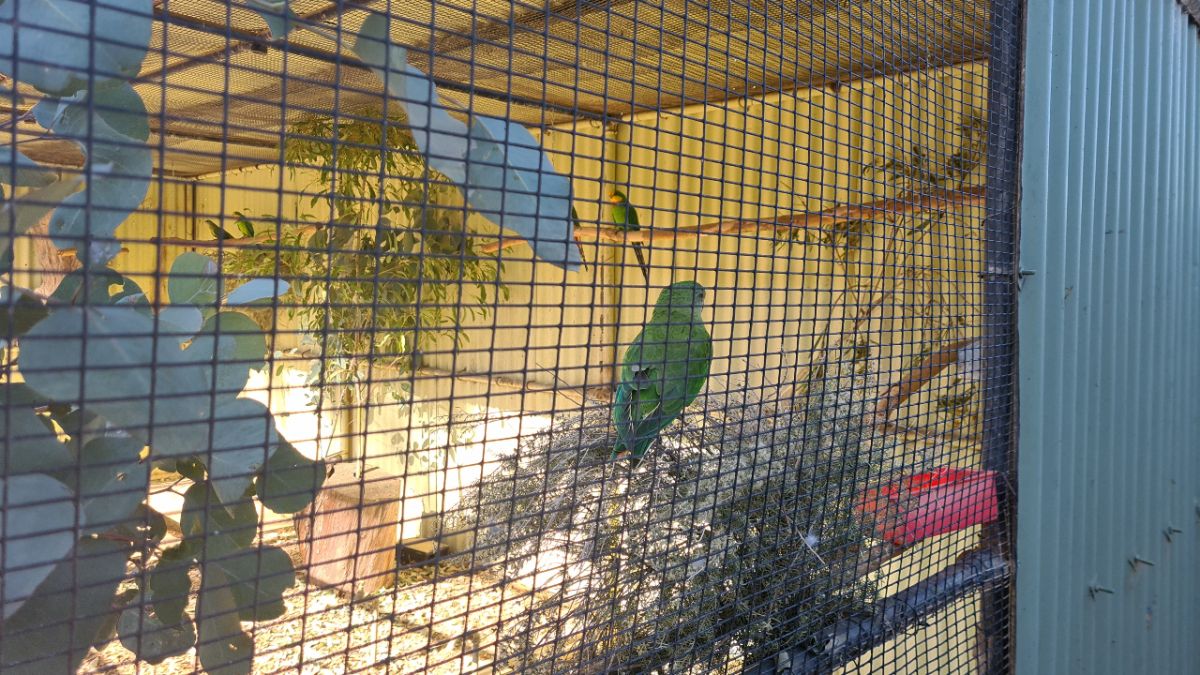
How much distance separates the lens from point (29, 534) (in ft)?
1.48

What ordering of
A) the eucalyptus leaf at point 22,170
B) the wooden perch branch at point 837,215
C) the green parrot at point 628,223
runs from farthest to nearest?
1. the wooden perch branch at point 837,215
2. the green parrot at point 628,223
3. the eucalyptus leaf at point 22,170

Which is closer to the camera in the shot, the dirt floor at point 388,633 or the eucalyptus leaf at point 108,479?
the eucalyptus leaf at point 108,479

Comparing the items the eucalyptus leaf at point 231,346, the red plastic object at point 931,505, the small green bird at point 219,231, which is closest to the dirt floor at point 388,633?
the eucalyptus leaf at point 231,346

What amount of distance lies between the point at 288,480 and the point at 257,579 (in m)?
0.07

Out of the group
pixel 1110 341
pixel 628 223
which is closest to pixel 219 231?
pixel 628 223

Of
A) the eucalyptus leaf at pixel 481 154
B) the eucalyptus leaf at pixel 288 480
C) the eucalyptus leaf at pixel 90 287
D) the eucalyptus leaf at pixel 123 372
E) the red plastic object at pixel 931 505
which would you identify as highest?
the eucalyptus leaf at pixel 481 154

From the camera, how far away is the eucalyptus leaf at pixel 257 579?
0.57m

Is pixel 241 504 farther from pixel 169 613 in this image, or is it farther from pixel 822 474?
pixel 822 474

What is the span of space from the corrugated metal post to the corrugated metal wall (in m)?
0.02

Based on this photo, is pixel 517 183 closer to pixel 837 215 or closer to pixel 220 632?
pixel 220 632

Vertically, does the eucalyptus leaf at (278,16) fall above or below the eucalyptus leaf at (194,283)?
above

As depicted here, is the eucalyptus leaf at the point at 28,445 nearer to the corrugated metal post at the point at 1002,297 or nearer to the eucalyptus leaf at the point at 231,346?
the eucalyptus leaf at the point at 231,346

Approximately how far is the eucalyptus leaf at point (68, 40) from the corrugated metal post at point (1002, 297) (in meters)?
1.46

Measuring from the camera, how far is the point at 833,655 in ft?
3.92
